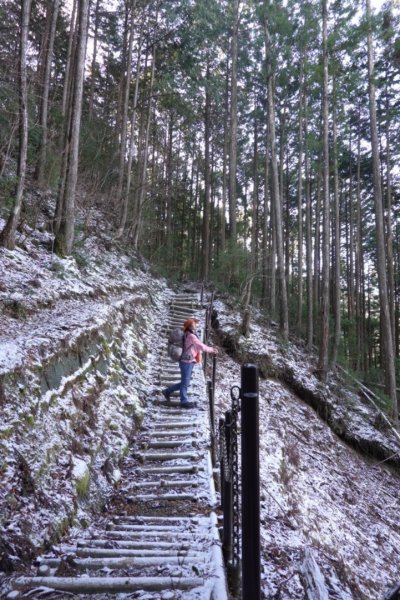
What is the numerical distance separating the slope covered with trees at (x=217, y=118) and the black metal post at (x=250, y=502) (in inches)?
282

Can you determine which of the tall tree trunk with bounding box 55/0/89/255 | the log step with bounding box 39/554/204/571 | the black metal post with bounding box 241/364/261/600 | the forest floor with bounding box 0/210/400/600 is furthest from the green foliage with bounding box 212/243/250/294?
the black metal post with bounding box 241/364/261/600

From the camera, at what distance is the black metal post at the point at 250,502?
172 centimetres

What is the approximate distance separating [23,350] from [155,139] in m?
21.4

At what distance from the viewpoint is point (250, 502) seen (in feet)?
5.74

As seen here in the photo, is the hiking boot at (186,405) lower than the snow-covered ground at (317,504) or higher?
higher

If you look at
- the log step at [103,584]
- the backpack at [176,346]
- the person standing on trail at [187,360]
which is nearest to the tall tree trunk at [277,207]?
the backpack at [176,346]

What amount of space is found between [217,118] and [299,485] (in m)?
22.1

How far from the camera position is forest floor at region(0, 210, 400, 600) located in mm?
3883

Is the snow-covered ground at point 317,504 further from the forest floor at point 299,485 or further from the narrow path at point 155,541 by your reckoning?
the narrow path at point 155,541

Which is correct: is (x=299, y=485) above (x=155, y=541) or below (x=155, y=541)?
below

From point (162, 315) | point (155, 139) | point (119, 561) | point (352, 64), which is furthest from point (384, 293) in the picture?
point (155, 139)

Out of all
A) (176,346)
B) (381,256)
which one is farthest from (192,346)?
(381,256)

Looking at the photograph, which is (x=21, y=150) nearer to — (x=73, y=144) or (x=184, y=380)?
(x=73, y=144)

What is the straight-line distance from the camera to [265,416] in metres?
9.27
